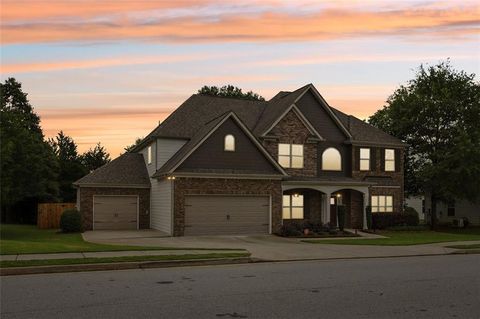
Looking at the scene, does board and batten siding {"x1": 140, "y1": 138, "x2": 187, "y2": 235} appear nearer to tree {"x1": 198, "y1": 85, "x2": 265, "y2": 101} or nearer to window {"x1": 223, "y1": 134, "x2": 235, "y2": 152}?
window {"x1": 223, "y1": 134, "x2": 235, "y2": 152}

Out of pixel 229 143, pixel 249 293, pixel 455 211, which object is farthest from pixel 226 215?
pixel 455 211

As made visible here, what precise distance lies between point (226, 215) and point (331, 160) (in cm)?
991

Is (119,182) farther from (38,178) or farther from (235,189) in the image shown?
(38,178)

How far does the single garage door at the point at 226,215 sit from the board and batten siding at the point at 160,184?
183cm

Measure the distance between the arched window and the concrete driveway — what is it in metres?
8.73

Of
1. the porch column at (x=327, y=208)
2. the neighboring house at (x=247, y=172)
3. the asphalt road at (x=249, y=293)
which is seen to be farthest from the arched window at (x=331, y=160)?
the asphalt road at (x=249, y=293)

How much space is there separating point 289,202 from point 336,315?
24.4 m

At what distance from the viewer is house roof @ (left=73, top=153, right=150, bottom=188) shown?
102 ft

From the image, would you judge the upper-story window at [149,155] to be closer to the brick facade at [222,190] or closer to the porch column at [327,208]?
the brick facade at [222,190]

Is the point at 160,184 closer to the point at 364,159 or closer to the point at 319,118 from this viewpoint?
the point at 319,118

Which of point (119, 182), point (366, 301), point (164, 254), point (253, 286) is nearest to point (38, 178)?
point (119, 182)

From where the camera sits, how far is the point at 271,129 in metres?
32.2

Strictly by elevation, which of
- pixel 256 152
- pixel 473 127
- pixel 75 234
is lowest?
pixel 75 234

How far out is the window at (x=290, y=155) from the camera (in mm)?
32719
